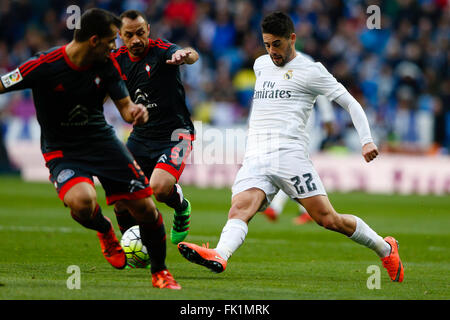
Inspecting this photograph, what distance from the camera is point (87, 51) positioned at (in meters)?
6.05

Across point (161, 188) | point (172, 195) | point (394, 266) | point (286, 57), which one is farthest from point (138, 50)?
point (394, 266)

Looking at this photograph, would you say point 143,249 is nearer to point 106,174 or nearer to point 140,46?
point 106,174

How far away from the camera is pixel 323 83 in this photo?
23.5ft

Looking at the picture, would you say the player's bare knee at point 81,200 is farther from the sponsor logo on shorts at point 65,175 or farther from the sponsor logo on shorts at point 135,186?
the sponsor logo on shorts at point 135,186

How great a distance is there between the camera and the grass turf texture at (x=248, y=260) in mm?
6117

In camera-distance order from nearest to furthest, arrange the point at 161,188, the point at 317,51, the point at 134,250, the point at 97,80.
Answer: the point at 97,80
the point at 134,250
the point at 161,188
the point at 317,51

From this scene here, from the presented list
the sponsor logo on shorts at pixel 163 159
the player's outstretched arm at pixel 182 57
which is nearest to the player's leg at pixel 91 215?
the sponsor logo on shorts at pixel 163 159

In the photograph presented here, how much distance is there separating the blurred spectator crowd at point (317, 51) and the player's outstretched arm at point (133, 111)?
13.9m

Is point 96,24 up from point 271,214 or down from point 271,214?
up

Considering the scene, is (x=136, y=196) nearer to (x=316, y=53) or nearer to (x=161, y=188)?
(x=161, y=188)

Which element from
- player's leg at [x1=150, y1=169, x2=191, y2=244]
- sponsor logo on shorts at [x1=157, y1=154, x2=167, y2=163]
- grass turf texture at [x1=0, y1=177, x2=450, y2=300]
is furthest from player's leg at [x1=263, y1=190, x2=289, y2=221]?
sponsor logo on shorts at [x1=157, y1=154, x2=167, y2=163]

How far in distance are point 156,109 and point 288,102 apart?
164cm

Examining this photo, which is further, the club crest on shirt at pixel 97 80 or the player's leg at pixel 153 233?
the player's leg at pixel 153 233

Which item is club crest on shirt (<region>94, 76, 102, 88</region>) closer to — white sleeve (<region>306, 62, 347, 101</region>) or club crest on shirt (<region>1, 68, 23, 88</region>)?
club crest on shirt (<region>1, 68, 23, 88</region>)
